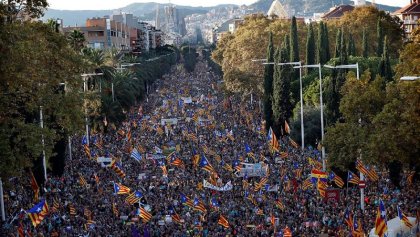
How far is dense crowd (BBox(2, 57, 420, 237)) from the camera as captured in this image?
2961cm

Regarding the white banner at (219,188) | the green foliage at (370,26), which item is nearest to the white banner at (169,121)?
the green foliage at (370,26)

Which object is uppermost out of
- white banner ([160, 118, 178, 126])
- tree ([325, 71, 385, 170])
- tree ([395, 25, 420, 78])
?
tree ([395, 25, 420, 78])

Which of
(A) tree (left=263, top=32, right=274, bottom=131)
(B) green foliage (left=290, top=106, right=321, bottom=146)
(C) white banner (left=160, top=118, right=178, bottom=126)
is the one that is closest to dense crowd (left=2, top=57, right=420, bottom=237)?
(B) green foliage (left=290, top=106, right=321, bottom=146)

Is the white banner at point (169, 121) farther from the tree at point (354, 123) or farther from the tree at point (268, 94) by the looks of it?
the tree at point (354, 123)

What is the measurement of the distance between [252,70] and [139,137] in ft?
62.3

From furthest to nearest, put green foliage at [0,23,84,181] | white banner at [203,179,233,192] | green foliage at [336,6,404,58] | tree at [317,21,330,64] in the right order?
green foliage at [336,6,404,58]
tree at [317,21,330,64]
white banner at [203,179,233,192]
green foliage at [0,23,84,181]

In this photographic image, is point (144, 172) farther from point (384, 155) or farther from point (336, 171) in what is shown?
point (384, 155)

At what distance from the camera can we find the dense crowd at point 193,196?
29.6 metres

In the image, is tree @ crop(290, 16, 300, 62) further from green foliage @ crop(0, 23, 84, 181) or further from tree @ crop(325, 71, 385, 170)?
green foliage @ crop(0, 23, 84, 181)

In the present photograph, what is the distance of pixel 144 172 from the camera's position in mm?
43906

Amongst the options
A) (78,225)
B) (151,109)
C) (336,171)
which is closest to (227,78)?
(151,109)

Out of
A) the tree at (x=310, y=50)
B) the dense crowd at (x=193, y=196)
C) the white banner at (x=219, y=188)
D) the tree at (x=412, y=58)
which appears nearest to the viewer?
the tree at (x=412, y=58)

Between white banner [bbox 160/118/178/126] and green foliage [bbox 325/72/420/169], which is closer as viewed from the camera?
green foliage [bbox 325/72/420/169]

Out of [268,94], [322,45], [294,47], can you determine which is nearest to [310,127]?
[268,94]
